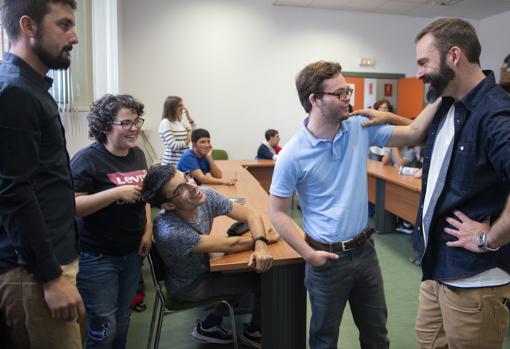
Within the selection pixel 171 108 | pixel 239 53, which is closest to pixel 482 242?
pixel 171 108

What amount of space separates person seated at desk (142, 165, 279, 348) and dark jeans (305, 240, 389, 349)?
0.30 meters

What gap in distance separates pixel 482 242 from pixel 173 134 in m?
3.64

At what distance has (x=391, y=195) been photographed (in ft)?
13.9

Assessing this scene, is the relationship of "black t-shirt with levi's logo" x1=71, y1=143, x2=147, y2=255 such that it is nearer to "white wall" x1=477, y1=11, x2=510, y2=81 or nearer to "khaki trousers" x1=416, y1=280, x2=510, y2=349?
"khaki trousers" x1=416, y1=280, x2=510, y2=349

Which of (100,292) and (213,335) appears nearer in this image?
(100,292)

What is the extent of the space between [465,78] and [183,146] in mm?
3417

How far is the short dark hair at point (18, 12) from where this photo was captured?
100 cm

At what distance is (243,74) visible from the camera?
664cm

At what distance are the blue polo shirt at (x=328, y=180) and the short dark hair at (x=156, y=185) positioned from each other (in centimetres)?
51

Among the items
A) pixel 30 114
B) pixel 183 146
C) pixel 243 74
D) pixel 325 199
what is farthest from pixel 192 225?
pixel 243 74

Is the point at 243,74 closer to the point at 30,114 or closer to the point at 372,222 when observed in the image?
the point at 372,222

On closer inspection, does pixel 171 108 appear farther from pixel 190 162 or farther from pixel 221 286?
pixel 221 286

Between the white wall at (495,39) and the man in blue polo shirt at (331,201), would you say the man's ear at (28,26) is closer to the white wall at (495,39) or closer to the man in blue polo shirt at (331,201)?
the man in blue polo shirt at (331,201)

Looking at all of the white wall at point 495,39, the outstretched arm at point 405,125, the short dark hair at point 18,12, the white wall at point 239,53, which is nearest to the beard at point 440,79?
the outstretched arm at point 405,125
